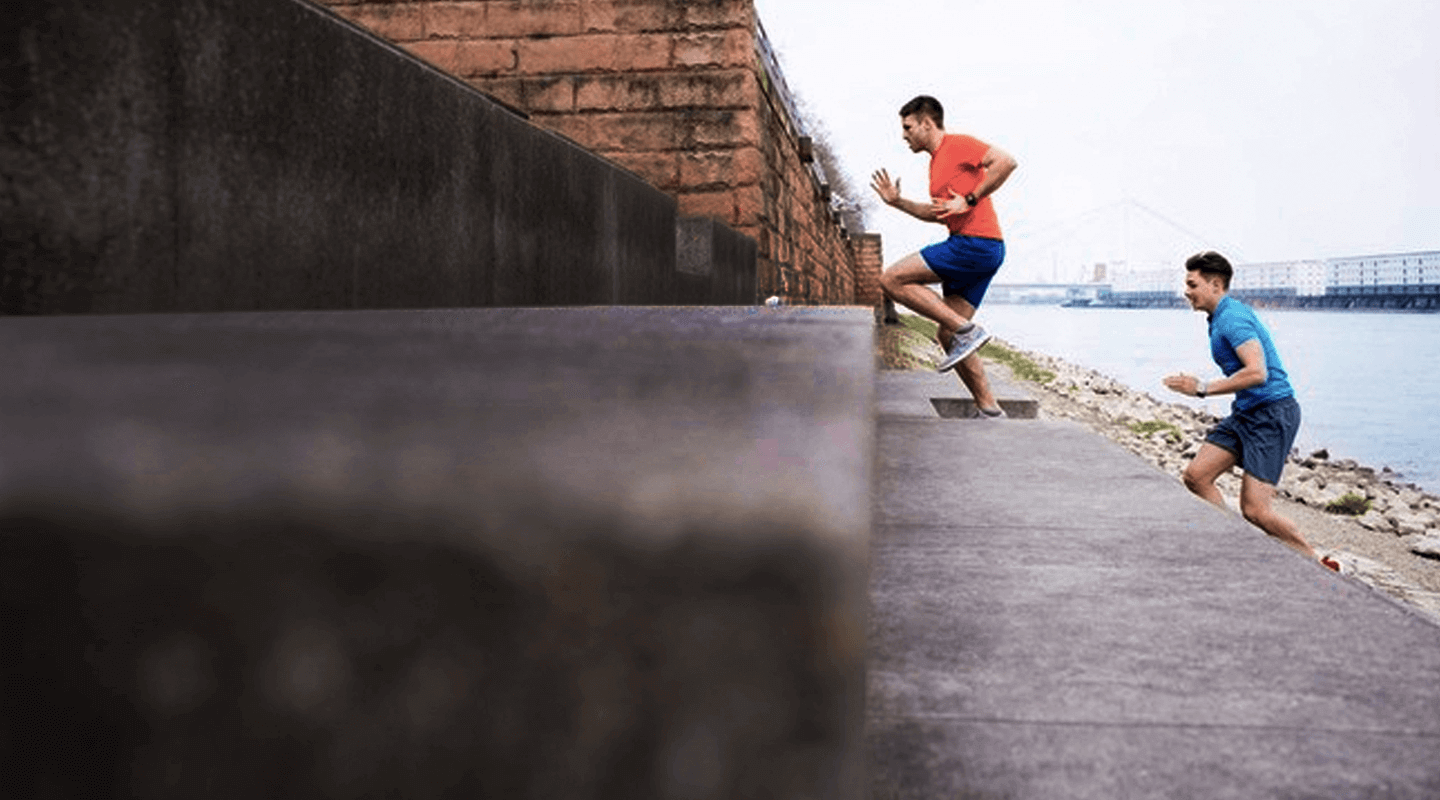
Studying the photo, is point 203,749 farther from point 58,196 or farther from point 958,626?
point 958,626

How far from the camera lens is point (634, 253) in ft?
13.6

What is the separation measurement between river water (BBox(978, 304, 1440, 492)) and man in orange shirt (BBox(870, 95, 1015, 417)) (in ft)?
2.45

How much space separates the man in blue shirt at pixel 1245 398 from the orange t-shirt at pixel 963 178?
108 centimetres

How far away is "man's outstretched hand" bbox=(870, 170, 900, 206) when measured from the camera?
534 cm

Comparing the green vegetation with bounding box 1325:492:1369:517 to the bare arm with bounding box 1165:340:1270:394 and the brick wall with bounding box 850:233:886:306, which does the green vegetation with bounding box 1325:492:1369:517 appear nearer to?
the bare arm with bounding box 1165:340:1270:394

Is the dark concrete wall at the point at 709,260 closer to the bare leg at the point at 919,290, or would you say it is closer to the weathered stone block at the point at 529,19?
the bare leg at the point at 919,290

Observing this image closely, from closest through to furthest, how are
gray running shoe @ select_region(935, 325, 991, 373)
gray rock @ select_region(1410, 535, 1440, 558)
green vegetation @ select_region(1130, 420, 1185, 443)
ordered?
gray running shoe @ select_region(935, 325, 991, 373) < gray rock @ select_region(1410, 535, 1440, 558) < green vegetation @ select_region(1130, 420, 1185, 443)

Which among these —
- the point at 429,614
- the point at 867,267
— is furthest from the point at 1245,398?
the point at 867,267

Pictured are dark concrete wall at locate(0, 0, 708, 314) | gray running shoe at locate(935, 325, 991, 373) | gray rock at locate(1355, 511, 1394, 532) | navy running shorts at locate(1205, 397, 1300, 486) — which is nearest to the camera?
dark concrete wall at locate(0, 0, 708, 314)

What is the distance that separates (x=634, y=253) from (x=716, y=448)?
12.0ft

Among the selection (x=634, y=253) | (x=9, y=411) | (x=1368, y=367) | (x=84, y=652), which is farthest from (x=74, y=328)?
(x=1368, y=367)

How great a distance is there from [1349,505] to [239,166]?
1271cm

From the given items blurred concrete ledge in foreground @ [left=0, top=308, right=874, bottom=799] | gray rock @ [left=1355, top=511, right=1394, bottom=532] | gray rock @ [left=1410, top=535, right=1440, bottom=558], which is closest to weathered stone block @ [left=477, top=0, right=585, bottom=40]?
blurred concrete ledge in foreground @ [left=0, top=308, right=874, bottom=799]

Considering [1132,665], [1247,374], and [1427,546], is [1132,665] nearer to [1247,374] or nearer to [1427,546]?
[1247,374]
